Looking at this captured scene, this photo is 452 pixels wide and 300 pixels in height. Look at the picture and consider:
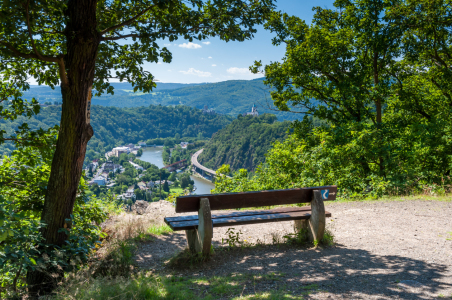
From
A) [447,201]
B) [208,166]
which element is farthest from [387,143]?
[208,166]

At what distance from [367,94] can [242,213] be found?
7500 mm

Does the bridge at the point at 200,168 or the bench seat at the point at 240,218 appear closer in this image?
the bench seat at the point at 240,218

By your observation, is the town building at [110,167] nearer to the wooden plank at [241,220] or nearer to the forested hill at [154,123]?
the forested hill at [154,123]

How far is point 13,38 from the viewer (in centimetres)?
359

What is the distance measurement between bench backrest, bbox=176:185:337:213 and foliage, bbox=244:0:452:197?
5.10 metres

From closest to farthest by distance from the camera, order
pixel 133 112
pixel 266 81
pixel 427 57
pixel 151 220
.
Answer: pixel 151 220
pixel 427 57
pixel 266 81
pixel 133 112

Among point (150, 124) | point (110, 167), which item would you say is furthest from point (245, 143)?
point (150, 124)

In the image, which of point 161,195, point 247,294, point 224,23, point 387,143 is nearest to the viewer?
point 247,294

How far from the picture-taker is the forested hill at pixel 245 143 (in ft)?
164

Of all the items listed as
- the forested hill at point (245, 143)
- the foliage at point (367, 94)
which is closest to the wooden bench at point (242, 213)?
the foliage at point (367, 94)

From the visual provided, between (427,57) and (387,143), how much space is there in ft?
14.4

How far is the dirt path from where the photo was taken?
2779mm

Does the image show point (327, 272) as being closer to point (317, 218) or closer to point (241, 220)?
point (317, 218)

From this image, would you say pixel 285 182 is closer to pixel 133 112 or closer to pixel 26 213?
pixel 26 213
